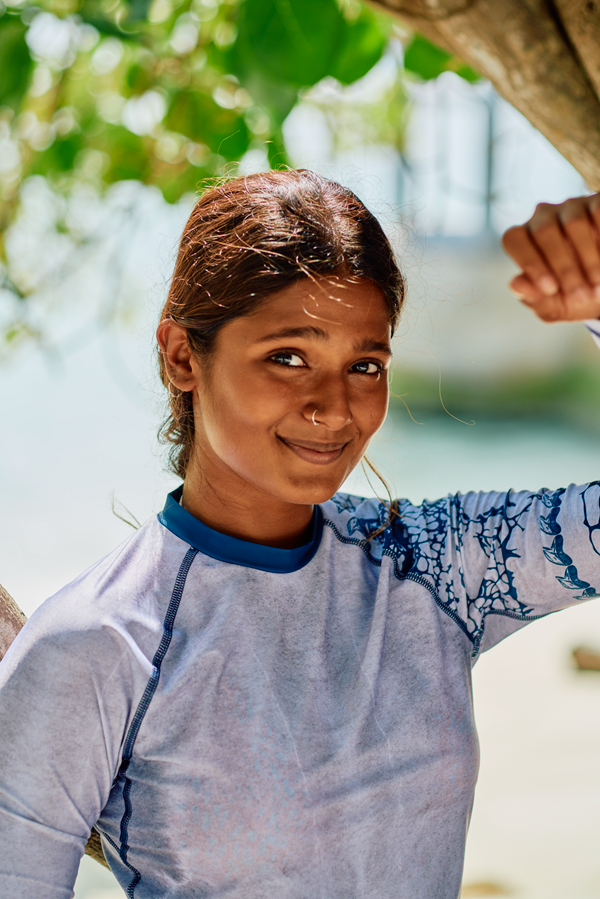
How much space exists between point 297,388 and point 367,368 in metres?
0.11

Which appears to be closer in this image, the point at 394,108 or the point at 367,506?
the point at 367,506

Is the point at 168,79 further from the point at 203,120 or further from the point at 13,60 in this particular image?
the point at 13,60

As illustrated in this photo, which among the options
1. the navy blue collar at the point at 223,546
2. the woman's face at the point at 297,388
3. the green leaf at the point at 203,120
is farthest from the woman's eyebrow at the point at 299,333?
the green leaf at the point at 203,120

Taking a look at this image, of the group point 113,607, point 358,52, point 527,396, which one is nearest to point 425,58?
point 358,52

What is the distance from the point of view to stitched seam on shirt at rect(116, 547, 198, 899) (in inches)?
36.0

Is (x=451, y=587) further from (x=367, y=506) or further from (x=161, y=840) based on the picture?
(x=161, y=840)

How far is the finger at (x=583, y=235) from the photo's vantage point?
750 mm

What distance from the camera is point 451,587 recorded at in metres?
1.10

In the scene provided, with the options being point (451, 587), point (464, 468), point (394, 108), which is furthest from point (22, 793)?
point (464, 468)

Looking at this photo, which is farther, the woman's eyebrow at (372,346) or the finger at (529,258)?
the woman's eyebrow at (372,346)

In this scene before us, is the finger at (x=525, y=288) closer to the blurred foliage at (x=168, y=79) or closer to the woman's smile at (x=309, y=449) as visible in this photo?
the woman's smile at (x=309, y=449)

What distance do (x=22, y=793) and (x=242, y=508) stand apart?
386 mm

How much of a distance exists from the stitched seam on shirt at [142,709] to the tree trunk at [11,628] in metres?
0.10

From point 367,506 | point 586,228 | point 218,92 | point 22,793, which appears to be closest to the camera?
point 586,228
